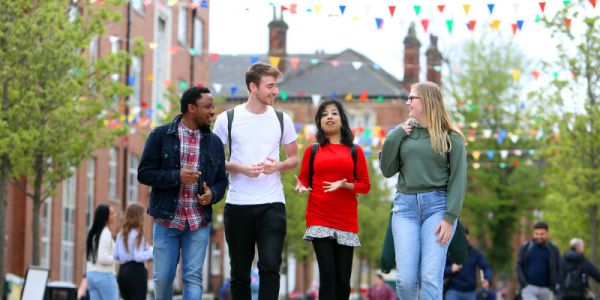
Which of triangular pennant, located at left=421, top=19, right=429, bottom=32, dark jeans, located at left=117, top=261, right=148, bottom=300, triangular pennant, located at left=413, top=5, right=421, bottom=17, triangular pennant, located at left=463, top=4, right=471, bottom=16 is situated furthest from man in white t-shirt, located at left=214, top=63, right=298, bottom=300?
triangular pennant, located at left=421, top=19, right=429, bottom=32

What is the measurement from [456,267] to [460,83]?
5077 centimetres

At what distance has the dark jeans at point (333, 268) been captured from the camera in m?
11.5

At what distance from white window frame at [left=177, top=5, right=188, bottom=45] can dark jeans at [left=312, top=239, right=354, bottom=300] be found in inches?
1680

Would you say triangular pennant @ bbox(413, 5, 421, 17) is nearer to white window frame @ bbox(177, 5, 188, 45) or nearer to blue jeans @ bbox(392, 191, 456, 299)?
blue jeans @ bbox(392, 191, 456, 299)

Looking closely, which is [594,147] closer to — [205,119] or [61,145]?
[61,145]

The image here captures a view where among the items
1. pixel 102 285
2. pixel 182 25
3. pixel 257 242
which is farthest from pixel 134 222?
pixel 182 25

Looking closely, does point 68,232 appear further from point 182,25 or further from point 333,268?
point 333,268

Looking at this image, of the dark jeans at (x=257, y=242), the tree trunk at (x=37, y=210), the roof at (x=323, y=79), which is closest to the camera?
the dark jeans at (x=257, y=242)

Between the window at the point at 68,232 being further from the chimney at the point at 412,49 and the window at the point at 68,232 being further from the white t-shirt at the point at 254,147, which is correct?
the chimney at the point at 412,49

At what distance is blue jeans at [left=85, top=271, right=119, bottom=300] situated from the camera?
607 inches

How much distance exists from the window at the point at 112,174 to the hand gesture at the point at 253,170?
34937 millimetres

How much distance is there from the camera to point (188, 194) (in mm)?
10914

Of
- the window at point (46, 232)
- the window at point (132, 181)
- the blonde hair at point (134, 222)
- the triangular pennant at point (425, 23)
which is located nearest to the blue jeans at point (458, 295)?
the blonde hair at point (134, 222)

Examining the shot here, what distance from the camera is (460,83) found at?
67125 mm
